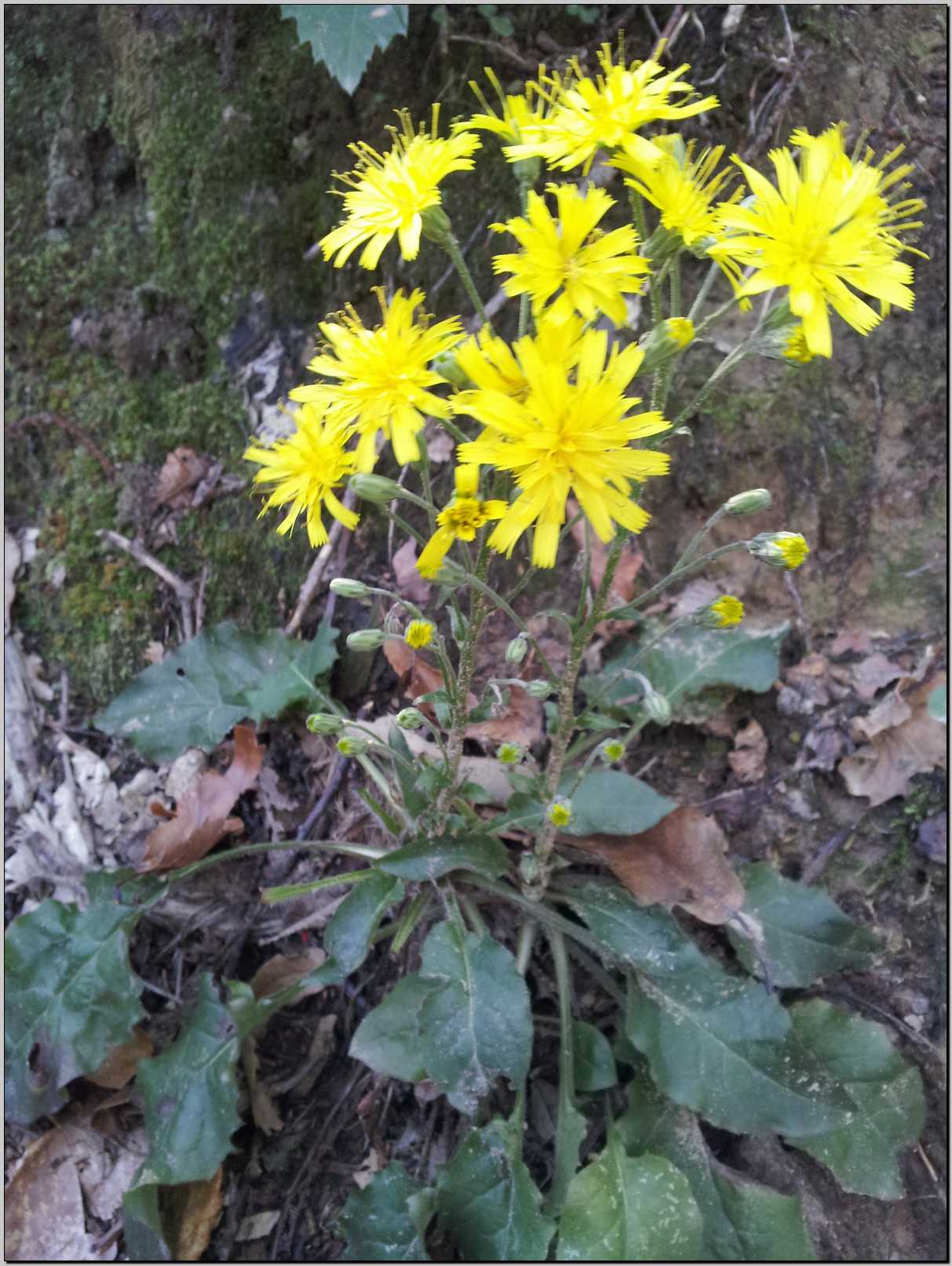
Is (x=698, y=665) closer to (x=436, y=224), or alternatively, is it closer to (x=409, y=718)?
(x=409, y=718)

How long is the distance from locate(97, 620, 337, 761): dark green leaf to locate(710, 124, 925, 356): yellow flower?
139 cm

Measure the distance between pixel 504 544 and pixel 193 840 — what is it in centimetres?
139

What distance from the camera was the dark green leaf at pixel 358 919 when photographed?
186 centimetres

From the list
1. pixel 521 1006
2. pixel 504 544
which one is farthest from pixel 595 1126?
pixel 504 544

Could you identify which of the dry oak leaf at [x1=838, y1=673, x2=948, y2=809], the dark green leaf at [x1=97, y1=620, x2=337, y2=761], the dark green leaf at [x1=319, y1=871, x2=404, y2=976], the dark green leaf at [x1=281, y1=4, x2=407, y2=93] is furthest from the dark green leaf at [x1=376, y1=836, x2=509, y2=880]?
the dark green leaf at [x1=281, y1=4, x2=407, y2=93]

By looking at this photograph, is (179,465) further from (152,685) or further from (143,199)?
(143,199)

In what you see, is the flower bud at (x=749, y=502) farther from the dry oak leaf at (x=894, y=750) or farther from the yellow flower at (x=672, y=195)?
the dry oak leaf at (x=894, y=750)

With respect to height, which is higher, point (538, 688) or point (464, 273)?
point (464, 273)

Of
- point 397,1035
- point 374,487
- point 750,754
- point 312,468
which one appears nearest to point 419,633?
point 374,487

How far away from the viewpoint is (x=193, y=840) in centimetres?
229

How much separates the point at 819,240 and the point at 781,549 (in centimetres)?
48

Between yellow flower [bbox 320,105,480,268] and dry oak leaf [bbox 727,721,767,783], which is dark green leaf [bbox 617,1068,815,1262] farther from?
yellow flower [bbox 320,105,480,268]

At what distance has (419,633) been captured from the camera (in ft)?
5.04

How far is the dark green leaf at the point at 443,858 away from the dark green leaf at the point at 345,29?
1.83m
